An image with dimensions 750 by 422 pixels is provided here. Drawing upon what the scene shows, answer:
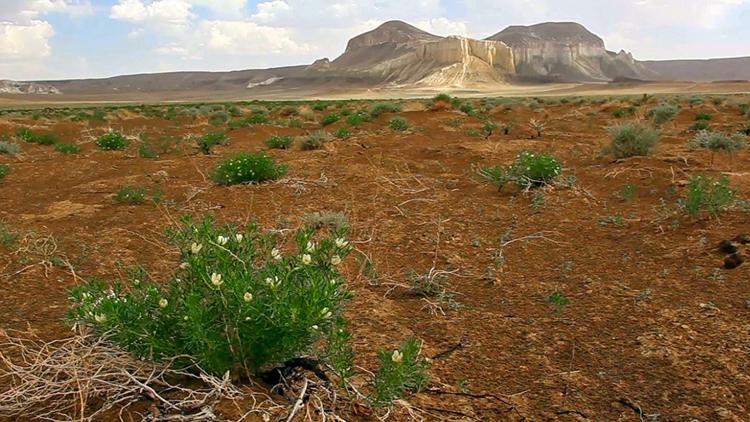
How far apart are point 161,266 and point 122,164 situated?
25.0ft

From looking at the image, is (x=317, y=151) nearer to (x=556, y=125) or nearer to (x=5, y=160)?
(x=5, y=160)

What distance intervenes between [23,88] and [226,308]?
155738 mm

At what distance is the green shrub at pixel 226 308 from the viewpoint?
259 cm

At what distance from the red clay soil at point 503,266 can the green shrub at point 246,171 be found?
9.4 inches

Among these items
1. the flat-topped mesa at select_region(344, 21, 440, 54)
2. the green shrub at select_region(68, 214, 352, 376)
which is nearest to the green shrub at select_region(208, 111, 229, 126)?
the green shrub at select_region(68, 214, 352, 376)

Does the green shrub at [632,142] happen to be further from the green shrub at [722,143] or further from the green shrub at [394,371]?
the green shrub at [394,371]

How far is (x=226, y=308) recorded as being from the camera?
2.65 m

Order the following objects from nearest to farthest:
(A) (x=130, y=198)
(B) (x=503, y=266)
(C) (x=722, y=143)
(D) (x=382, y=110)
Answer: (B) (x=503, y=266) → (A) (x=130, y=198) → (C) (x=722, y=143) → (D) (x=382, y=110)

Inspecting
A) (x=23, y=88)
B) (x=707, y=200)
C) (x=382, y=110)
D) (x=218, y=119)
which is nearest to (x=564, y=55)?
(x=23, y=88)

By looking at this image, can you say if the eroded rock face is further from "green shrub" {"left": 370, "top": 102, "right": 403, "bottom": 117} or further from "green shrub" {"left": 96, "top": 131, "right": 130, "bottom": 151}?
"green shrub" {"left": 96, "top": 131, "right": 130, "bottom": 151}

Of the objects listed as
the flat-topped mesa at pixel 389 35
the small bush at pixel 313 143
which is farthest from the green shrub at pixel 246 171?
the flat-topped mesa at pixel 389 35

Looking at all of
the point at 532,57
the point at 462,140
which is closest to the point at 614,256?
the point at 462,140

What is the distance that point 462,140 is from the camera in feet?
47.3

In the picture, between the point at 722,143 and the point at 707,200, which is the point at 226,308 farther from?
the point at 722,143
